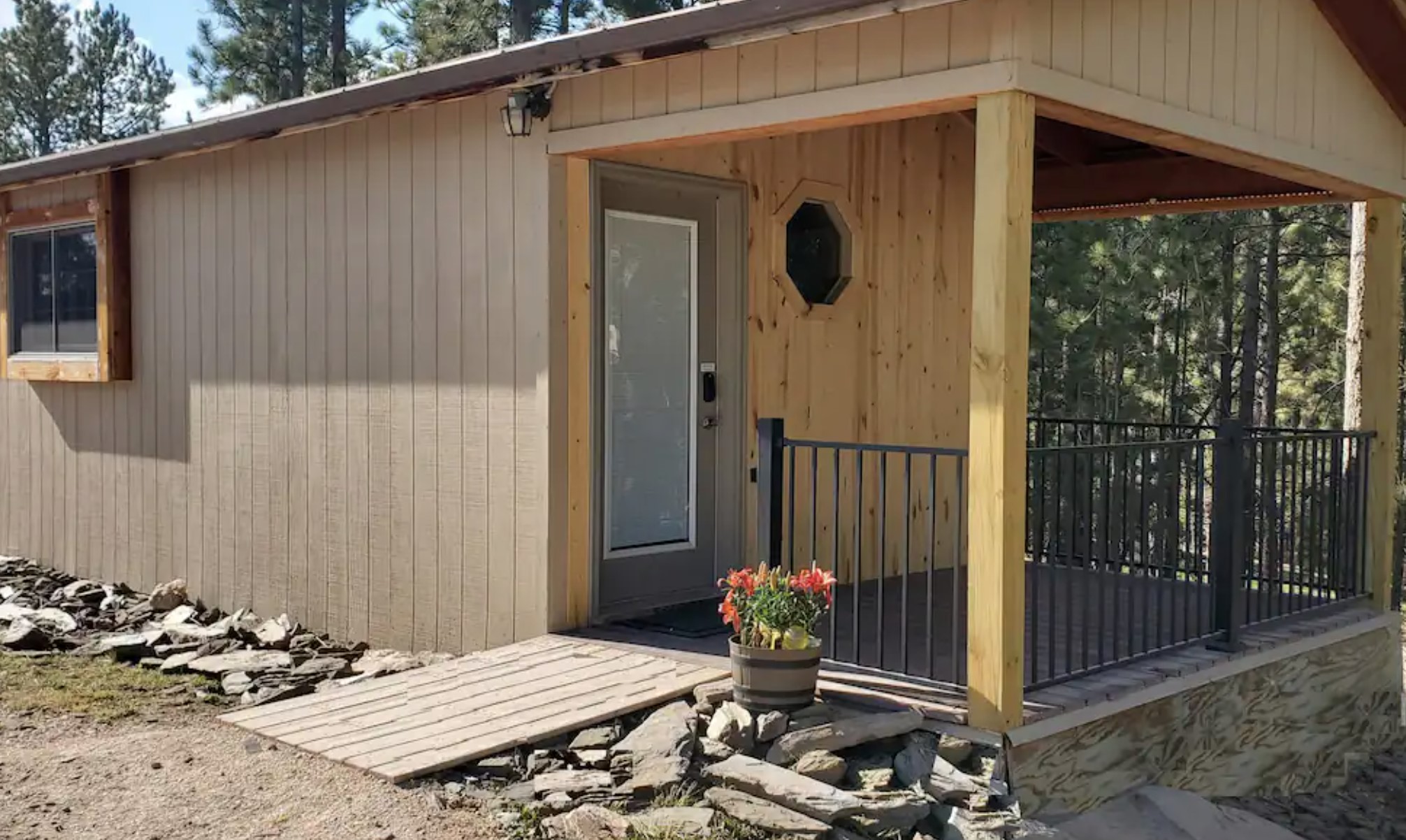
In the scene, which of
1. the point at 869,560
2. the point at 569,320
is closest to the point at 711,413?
the point at 569,320

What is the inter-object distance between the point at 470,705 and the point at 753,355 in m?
2.58

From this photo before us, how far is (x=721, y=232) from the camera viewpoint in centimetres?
663

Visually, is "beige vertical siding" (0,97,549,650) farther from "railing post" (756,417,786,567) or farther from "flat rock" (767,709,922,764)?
"flat rock" (767,709,922,764)

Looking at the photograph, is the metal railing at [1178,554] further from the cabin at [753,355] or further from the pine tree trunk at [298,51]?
the pine tree trunk at [298,51]

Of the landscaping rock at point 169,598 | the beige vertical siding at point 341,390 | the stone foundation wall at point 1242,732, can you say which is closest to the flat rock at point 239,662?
the beige vertical siding at point 341,390

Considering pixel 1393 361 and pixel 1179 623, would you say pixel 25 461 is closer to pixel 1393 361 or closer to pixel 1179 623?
pixel 1179 623

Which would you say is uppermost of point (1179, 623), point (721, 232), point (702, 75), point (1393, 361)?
point (702, 75)

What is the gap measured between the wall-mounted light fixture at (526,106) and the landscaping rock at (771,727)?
281 cm

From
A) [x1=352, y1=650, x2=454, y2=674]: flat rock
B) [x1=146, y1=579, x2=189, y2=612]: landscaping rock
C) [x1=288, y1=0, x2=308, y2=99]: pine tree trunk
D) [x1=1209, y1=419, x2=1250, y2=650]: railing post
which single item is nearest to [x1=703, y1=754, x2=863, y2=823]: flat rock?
[x1=352, y1=650, x2=454, y2=674]: flat rock

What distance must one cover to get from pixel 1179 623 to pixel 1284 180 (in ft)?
9.11

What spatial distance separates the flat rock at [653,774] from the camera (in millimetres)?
4195

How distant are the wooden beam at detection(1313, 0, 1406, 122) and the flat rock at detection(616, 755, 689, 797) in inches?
185

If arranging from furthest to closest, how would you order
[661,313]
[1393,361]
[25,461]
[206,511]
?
[25,461], [206,511], [1393,361], [661,313]

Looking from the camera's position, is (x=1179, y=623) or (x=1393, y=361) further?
(x=1393, y=361)
